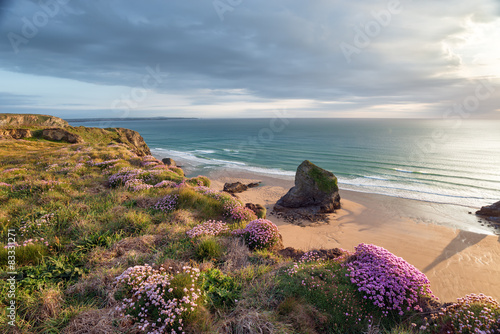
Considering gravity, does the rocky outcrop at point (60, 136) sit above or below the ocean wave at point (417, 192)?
above

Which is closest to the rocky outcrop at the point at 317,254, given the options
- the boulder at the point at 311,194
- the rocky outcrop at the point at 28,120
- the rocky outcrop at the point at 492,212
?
the boulder at the point at 311,194

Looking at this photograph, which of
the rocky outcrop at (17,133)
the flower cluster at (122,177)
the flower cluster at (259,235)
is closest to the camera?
the flower cluster at (259,235)

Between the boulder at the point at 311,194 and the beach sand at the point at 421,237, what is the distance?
55.8 inches

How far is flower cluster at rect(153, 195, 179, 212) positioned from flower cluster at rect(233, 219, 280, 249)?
121 inches

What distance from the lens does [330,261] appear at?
574cm

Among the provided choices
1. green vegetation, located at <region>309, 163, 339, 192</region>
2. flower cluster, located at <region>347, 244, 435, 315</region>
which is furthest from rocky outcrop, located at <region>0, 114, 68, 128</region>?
flower cluster, located at <region>347, 244, 435, 315</region>

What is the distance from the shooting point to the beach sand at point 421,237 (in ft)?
39.1

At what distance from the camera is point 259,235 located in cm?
A: 689

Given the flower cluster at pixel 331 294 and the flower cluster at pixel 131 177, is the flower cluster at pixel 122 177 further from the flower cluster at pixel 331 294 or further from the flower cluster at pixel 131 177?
the flower cluster at pixel 331 294

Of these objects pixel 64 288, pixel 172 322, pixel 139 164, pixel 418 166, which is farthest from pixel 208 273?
pixel 418 166

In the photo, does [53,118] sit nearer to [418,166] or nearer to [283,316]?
[283,316]

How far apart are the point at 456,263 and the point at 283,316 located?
619 inches

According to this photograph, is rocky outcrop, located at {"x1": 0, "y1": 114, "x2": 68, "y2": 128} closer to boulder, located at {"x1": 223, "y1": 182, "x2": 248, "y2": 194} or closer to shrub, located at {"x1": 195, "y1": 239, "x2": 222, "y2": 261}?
boulder, located at {"x1": 223, "y1": 182, "x2": 248, "y2": 194}

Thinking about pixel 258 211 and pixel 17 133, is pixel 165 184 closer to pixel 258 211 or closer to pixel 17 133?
pixel 258 211
